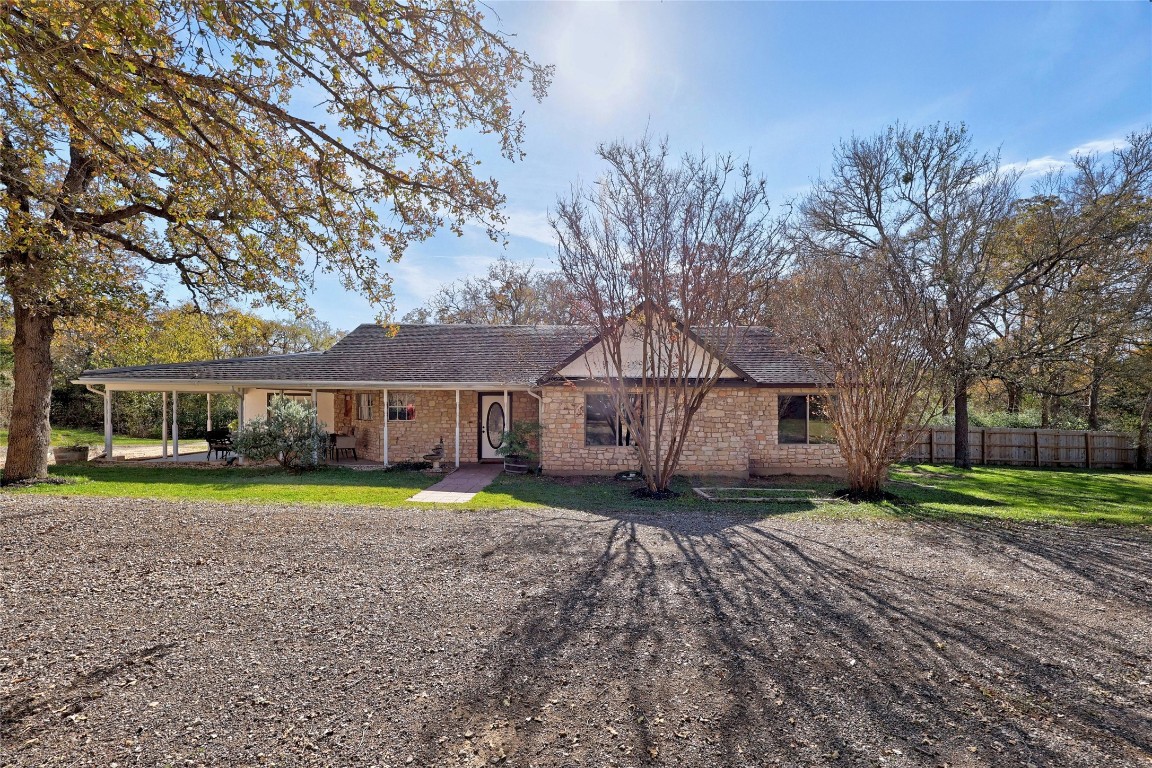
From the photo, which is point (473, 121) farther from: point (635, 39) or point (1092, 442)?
point (1092, 442)

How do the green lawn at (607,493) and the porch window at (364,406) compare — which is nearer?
the green lawn at (607,493)

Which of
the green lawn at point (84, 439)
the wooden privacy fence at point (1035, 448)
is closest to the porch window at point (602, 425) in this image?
the wooden privacy fence at point (1035, 448)

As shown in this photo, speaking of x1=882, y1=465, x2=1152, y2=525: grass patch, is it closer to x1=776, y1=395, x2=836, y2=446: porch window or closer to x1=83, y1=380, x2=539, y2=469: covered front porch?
x1=776, y1=395, x2=836, y2=446: porch window

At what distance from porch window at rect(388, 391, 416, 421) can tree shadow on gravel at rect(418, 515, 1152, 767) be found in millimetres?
10161

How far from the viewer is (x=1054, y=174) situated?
52.8 feet

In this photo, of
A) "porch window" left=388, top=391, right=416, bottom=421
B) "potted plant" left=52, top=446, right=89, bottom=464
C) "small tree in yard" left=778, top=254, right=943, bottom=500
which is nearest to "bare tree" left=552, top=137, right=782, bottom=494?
"small tree in yard" left=778, top=254, right=943, bottom=500

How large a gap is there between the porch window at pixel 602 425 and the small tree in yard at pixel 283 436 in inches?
277

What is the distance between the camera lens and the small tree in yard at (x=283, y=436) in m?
13.0

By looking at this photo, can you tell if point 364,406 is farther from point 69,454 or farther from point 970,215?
point 970,215

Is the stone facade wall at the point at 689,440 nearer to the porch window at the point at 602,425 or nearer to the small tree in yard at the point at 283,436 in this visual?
the porch window at the point at 602,425

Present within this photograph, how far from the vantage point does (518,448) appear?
44.0 ft

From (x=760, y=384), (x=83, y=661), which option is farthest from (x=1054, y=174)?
(x=83, y=661)

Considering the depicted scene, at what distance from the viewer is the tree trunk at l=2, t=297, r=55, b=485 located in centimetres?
1052

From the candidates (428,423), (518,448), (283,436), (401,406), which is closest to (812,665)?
(518,448)
